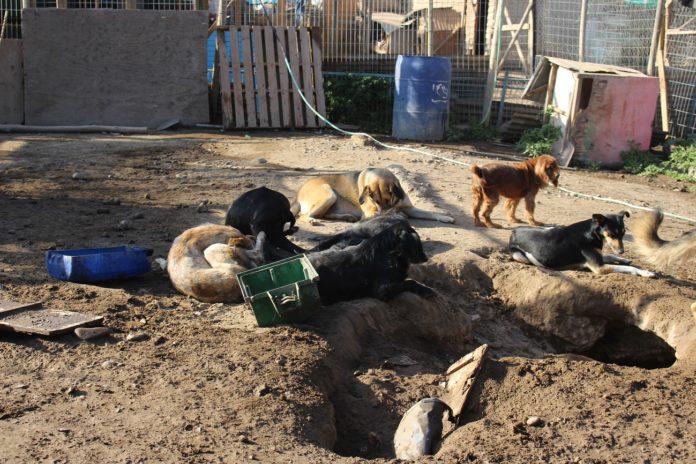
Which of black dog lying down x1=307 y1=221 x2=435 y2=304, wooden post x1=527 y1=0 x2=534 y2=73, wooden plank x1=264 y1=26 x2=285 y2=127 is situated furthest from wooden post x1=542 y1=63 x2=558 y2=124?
black dog lying down x1=307 y1=221 x2=435 y2=304

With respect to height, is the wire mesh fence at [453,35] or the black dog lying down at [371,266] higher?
the wire mesh fence at [453,35]

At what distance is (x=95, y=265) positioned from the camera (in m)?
7.24

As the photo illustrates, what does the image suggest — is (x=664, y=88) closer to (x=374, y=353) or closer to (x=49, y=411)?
(x=374, y=353)

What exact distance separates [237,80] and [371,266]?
1097 cm

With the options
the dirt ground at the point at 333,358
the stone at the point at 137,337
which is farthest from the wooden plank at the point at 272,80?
the stone at the point at 137,337

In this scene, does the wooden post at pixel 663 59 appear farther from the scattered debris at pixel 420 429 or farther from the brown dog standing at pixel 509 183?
the scattered debris at pixel 420 429

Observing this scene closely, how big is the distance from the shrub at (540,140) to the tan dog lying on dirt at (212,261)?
340 inches

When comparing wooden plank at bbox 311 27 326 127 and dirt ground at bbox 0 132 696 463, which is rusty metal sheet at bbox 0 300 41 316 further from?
wooden plank at bbox 311 27 326 127

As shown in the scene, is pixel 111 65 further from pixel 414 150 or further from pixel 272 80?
pixel 414 150

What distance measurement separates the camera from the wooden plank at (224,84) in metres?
17.3

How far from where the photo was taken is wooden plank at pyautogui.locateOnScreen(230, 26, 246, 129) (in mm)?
17328

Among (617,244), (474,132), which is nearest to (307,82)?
(474,132)

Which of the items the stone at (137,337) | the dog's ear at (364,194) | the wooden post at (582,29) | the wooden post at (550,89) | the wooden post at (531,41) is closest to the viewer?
the stone at (137,337)

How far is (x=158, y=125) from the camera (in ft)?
56.9
